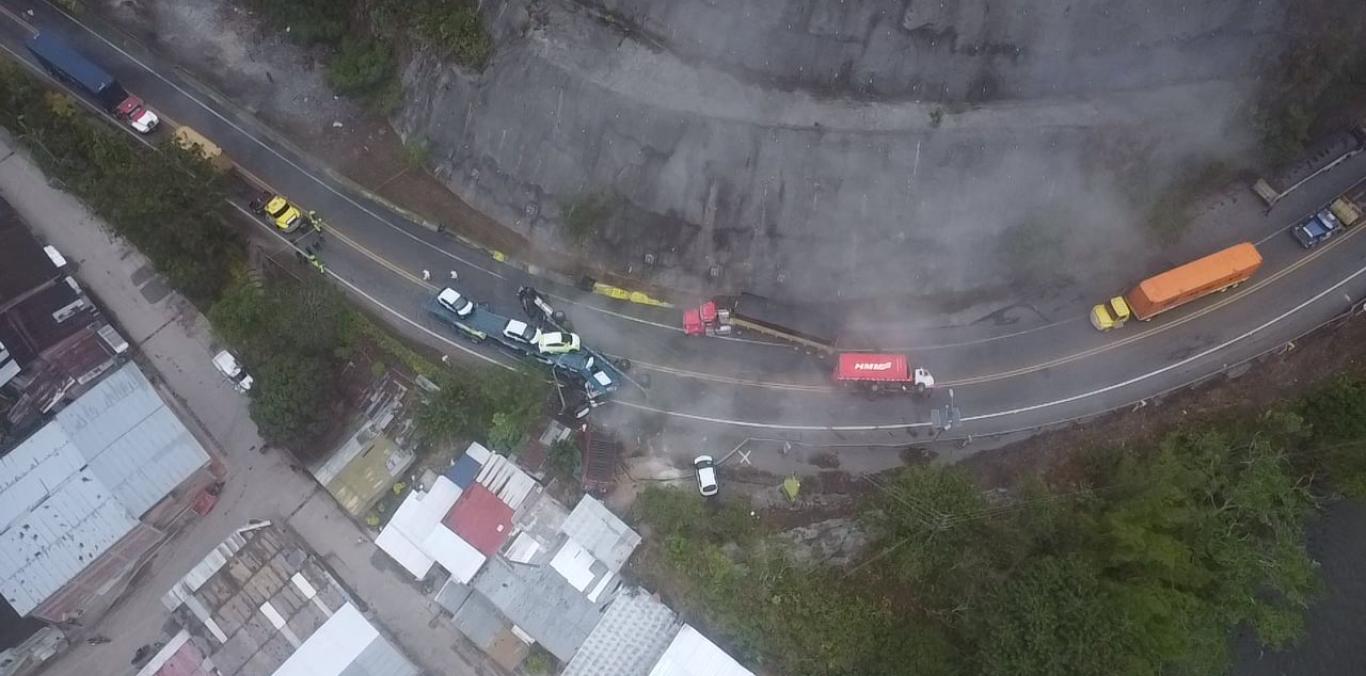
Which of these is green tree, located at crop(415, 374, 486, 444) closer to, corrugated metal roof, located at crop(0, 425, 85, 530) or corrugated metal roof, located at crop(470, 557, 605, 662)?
corrugated metal roof, located at crop(470, 557, 605, 662)

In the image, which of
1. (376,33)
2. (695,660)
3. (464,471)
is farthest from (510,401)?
(376,33)

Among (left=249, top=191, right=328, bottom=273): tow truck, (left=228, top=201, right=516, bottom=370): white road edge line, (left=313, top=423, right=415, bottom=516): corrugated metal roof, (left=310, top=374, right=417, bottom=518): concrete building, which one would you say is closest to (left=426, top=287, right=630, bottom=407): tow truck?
(left=228, top=201, right=516, bottom=370): white road edge line

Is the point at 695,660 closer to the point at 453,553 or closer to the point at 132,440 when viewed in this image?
the point at 453,553

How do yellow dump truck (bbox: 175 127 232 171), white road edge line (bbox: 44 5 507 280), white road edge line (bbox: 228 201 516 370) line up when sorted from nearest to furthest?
white road edge line (bbox: 228 201 516 370), white road edge line (bbox: 44 5 507 280), yellow dump truck (bbox: 175 127 232 171)

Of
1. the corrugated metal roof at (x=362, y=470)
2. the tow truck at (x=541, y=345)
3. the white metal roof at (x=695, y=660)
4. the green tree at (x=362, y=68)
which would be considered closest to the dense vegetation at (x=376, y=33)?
the green tree at (x=362, y=68)

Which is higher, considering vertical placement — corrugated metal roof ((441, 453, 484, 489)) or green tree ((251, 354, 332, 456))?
corrugated metal roof ((441, 453, 484, 489))

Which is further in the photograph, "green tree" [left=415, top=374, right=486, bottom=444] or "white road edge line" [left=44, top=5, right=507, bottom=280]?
"white road edge line" [left=44, top=5, right=507, bottom=280]

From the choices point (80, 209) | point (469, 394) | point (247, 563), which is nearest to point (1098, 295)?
point (469, 394)

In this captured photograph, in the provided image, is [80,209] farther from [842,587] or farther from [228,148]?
[842,587]
